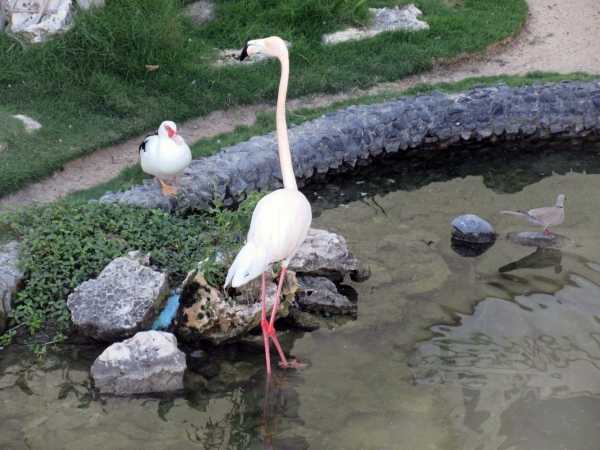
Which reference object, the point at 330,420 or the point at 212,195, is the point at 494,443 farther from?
the point at 212,195

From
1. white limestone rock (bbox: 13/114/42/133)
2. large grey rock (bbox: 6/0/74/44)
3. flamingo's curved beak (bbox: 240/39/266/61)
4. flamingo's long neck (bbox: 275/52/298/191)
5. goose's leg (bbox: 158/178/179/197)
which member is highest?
large grey rock (bbox: 6/0/74/44)

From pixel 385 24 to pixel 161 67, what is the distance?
11.2ft

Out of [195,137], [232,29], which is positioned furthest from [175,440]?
[232,29]

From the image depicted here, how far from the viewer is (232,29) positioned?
9.47 m

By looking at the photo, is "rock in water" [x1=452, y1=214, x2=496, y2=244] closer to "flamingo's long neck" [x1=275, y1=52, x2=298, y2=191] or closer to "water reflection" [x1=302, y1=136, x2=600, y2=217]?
"water reflection" [x1=302, y1=136, x2=600, y2=217]

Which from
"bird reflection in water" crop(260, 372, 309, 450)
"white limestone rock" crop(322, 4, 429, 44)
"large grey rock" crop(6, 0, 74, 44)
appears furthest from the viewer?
"white limestone rock" crop(322, 4, 429, 44)

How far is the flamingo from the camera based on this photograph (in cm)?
420

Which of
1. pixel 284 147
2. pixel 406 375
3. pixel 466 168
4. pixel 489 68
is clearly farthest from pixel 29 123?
pixel 489 68

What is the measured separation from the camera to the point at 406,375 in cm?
444

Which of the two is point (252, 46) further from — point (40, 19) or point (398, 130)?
point (40, 19)

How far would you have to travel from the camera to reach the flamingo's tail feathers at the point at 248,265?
411 centimetres

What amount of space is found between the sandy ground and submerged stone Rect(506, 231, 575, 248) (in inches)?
132

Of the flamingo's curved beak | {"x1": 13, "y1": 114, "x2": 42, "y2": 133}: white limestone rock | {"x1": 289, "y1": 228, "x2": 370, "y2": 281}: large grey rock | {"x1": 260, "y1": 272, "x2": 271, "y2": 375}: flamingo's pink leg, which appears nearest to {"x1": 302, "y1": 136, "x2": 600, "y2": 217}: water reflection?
{"x1": 289, "y1": 228, "x2": 370, "y2": 281}: large grey rock

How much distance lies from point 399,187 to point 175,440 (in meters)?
4.02
